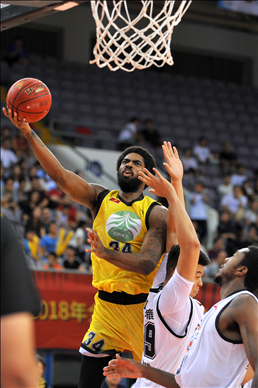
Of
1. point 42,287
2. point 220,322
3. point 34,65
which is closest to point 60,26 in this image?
point 34,65

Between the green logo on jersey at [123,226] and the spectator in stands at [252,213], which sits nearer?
the green logo on jersey at [123,226]

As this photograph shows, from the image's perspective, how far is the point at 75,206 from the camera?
11.5 metres

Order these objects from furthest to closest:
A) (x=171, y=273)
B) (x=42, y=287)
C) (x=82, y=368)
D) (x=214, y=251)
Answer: (x=214, y=251) → (x=42, y=287) → (x=82, y=368) → (x=171, y=273)

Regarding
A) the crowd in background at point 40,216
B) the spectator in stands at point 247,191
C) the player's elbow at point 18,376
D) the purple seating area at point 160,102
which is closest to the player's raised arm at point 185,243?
the player's elbow at point 18,376

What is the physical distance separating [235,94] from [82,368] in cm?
1624

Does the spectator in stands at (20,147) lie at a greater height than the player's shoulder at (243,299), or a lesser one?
lesser

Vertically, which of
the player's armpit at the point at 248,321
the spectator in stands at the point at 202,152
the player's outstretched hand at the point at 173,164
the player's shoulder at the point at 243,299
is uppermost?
the player's outstretched hand at the point at 173,164

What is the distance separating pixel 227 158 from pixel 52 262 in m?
8.04

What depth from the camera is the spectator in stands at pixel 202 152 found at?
1477 cm

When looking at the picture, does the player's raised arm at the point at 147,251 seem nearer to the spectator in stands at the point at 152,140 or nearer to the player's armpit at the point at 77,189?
the player's armpit at the point at 77,189

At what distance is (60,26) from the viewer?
57.2 feet

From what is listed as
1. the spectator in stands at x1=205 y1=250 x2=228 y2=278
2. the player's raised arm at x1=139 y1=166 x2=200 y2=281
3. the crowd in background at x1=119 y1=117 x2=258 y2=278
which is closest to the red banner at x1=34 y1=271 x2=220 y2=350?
the spectator in stands at x1=205 y1=250 x2=228 y2=278

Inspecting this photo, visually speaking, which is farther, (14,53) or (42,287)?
(14,53)

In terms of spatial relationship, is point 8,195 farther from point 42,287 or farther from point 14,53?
point 14,53
